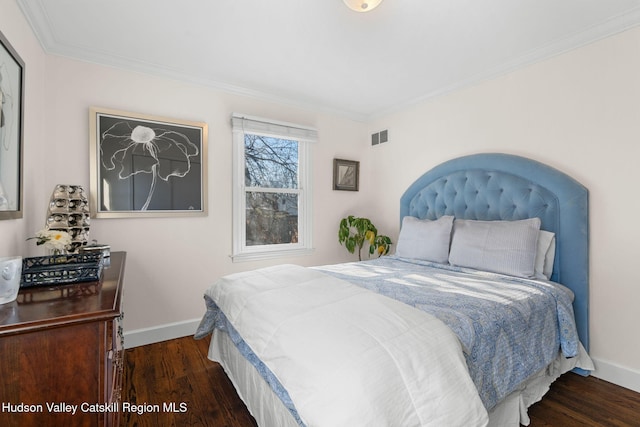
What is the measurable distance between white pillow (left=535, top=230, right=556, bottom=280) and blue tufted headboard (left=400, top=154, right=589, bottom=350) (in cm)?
3

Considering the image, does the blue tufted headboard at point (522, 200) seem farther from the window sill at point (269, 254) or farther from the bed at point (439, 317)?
the window sill at point (269, 254)

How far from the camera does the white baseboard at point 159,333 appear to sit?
2.54m

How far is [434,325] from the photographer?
1275 mm

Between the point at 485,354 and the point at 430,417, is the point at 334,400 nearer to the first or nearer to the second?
the point at 430,417

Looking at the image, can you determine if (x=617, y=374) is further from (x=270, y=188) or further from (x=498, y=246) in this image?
(x=270, y=188)

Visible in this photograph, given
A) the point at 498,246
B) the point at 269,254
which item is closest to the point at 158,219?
the point at 269,254

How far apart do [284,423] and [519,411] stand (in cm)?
123

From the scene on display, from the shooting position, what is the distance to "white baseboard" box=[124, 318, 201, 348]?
2545 mm

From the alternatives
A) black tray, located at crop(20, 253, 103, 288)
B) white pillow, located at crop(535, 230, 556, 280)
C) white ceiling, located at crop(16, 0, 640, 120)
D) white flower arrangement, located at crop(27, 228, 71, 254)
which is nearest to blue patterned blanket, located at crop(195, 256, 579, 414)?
white pillow, located at crop(535, 230, 556, 280)

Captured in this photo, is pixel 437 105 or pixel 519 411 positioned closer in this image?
pixel 519 411

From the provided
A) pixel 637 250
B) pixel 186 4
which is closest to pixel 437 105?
pixel 637 250

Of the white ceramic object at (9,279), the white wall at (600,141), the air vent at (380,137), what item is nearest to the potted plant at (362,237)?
the air vent at (380,137)

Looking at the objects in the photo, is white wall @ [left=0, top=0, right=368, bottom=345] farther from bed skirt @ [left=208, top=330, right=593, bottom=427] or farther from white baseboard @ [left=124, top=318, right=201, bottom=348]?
bed skirt @ [left=208, top=330, right=593, bottom=427]

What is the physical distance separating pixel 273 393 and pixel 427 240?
1.88 m
